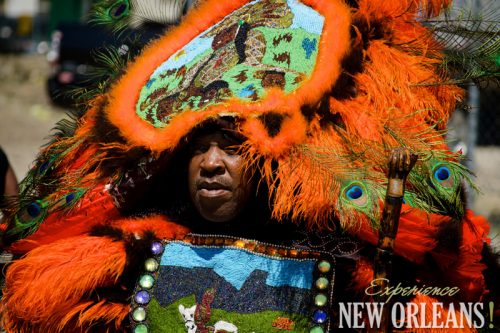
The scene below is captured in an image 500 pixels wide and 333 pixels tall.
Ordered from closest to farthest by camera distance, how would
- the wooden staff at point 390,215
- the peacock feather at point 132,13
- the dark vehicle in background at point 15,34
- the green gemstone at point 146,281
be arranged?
the wooden staff at point 390,215, the green gemstone at point 146,281, the peacock feather at point 132,13, the dark vehicle in background at point 15,34

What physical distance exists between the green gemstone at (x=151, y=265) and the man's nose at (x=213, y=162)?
43 cm

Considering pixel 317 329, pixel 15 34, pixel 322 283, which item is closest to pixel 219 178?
pixel 322 283

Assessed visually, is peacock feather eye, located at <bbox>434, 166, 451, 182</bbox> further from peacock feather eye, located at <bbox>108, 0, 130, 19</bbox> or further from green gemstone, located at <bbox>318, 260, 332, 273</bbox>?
peacock feather eye, located at <bbox>108, 0, 130, 19</bbox>

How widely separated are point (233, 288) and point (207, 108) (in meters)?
0.65

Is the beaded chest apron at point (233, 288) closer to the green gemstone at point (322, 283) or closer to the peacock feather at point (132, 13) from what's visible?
the green gemstone at point (322, 283)

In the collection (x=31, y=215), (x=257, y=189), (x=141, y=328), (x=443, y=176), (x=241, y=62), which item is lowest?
(x=141, y=328)

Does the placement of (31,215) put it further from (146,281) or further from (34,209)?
(146,281)

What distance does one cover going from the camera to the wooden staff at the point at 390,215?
2135 mm

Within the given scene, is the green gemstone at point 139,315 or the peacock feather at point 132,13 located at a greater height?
the peacock feather at point 132,13

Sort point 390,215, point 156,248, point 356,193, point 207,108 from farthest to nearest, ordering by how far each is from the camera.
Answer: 1. point 156,248
2. point 207,108
3. point 356,193
4. point 390,215

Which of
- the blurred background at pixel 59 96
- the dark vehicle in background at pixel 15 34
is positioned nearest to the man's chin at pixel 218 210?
the blurred background at pixel 59 96

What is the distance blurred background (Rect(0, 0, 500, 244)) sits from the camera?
555 cm

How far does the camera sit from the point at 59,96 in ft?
11.3

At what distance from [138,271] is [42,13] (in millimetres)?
21511
